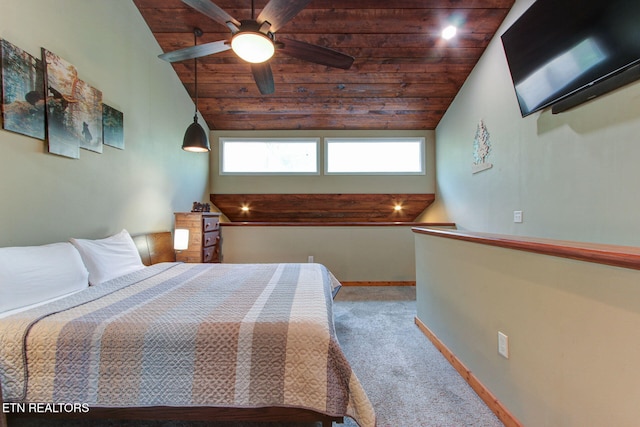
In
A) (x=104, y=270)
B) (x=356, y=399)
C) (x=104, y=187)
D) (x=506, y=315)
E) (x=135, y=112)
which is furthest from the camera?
(x=135, y=112)

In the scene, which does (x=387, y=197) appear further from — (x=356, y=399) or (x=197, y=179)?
(x=356, y=399)

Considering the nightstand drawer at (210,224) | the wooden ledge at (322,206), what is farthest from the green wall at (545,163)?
the nightstand drawer at (210,224)

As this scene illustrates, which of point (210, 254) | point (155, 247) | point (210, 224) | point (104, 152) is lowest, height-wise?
point (210, 254)

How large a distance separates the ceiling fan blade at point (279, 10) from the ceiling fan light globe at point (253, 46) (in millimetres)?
105

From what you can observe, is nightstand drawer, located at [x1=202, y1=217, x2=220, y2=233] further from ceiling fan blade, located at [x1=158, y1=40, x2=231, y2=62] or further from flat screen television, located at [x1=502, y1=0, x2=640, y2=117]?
flat screen television, located at [x1=502, y1=0, x2=640, y2=117]

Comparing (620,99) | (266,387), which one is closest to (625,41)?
(620,99)

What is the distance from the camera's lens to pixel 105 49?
2.46 meters

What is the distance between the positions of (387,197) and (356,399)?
13.3ft

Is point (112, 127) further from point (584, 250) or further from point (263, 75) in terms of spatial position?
point (584, 250)

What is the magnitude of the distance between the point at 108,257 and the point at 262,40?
2.01 metres

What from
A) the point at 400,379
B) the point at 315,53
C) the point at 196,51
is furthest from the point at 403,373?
the point at 196,51

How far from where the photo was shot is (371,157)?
4.79 m

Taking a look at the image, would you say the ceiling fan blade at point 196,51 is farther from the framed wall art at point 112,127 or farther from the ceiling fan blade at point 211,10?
the framed wall art at point 112,127

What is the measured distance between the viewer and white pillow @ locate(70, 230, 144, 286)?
6.33ft
